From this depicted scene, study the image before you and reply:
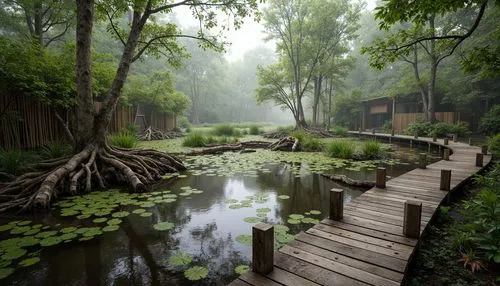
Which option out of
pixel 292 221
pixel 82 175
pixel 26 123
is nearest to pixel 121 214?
pixel 82 175

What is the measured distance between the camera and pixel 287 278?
204 centimetres

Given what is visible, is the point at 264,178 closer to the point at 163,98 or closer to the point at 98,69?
the point at 98,69

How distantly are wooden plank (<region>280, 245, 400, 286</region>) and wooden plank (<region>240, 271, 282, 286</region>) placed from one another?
49cm

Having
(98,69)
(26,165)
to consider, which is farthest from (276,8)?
(26,165)

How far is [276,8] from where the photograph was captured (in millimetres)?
19844

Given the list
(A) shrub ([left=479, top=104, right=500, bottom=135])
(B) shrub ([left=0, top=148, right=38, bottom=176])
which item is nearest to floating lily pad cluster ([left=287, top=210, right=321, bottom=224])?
(B) shrub ([left=0, top=148, right=38, bottom=176])

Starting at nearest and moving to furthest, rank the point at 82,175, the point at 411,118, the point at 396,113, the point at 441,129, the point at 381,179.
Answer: the point at 381,179 < the point at 82,175 < the point at 441,129 < the point at 411,118 < the point at 396,113

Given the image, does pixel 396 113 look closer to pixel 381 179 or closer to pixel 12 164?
pixel 381 179

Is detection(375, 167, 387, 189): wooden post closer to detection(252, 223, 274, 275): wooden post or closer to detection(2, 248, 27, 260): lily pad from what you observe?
detection(252, 223, 274, 275): wooden post

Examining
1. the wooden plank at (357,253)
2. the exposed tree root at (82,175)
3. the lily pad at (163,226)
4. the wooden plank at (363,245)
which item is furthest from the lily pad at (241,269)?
the exposed tree root at (82,175)

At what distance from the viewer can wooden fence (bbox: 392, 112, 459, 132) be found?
18281mm

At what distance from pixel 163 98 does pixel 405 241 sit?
17.3 metres

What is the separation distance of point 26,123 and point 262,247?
9.06 meters

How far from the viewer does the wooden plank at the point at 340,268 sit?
2.01 metres
